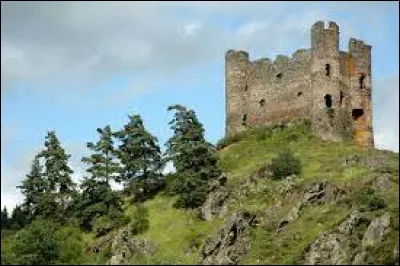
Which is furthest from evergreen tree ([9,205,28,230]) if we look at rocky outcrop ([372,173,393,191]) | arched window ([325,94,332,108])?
rocky outcrop ([372,173,393,191])

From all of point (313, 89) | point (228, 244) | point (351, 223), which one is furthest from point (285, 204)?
point (313, 89)

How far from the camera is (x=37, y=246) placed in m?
73.8

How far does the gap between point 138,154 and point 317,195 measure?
18.1 m

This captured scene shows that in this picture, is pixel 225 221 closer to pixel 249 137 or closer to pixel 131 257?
pixel 131 257

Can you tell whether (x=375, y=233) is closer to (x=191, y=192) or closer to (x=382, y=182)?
(x=382, y=182)

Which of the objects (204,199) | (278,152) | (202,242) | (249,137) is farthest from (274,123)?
(202,242)

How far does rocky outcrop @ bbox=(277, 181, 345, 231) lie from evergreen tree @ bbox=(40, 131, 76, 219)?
20.9 m

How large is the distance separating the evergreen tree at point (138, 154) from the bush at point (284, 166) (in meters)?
11.0

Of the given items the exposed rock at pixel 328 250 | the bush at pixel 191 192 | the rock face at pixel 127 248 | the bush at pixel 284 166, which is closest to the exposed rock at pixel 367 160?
the bush at pixel 284 166

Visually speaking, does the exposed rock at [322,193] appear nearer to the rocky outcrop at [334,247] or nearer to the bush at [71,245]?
the rocky outcrop at [334,247]

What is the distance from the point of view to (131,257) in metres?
72.0

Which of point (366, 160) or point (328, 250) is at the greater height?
point (366, 160)

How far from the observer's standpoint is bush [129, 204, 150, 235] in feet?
255

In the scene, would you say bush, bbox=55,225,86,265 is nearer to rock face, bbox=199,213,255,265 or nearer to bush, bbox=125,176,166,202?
bush, bbox=125,176,166,202
